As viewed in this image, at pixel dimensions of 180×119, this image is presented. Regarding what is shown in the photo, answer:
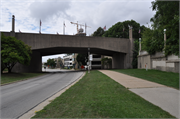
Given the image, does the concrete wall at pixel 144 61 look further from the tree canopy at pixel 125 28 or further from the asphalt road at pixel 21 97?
the tree canopy at pixel 125 28

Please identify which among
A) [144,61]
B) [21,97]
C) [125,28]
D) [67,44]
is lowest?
[21,97]

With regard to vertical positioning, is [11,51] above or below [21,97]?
above

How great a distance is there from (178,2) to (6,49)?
23232mm

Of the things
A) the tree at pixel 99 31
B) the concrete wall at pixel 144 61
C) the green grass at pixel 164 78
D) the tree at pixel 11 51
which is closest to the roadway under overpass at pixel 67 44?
the tree at pixel 11 51

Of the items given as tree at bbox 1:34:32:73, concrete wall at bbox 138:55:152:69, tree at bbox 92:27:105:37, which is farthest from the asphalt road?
tree at bbox 92:27:105:37

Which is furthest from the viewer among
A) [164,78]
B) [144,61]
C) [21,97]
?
[144,61]

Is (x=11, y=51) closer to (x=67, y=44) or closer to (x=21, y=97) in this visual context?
(x=67, y=44)

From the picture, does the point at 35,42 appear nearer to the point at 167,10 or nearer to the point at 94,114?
the point at 167,10

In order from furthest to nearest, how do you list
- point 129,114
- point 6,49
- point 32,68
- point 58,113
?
point 32,68 < point 6,49 < point 58,113 < point 129,114

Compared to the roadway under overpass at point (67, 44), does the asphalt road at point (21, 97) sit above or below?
below

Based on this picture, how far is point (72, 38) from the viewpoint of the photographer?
119ft

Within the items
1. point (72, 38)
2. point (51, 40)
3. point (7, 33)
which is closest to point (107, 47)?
point (72, 38)

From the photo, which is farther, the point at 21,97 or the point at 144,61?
the point at 144,61

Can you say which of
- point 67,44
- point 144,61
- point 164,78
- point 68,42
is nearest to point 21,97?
point 164,78
